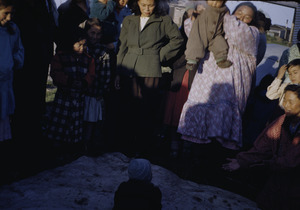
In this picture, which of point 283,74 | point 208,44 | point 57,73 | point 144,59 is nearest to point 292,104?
point 283,74

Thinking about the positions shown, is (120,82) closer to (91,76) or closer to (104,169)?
(91,76)

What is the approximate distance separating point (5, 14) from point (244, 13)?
90.6 inches

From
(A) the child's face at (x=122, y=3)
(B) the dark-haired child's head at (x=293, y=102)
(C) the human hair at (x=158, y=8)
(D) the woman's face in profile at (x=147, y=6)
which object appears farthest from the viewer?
(A) the child's face at (x=122, y=3)

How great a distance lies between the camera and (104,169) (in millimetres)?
3180

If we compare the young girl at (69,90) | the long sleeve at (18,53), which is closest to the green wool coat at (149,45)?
the young girl at (69,90)

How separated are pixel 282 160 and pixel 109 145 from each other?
226 centimetres

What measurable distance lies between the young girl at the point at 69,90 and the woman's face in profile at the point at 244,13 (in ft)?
6.10

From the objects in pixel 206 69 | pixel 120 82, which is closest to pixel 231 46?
pixel 206 69

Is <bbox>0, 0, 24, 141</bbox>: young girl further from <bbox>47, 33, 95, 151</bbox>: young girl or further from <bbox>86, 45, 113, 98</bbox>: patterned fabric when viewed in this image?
<bbox>86, 45, 113, 98</bbox>: patterned fabric

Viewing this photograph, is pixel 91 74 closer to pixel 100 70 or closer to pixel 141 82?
pixel 100 70

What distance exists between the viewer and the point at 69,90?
339 centimetres

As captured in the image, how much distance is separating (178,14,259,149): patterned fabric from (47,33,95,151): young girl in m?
1.39

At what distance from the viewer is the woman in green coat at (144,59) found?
3.47 m

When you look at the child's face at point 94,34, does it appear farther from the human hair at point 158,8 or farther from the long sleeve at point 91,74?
the human hair at point 158,8
